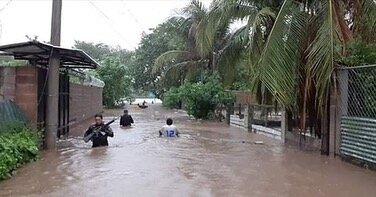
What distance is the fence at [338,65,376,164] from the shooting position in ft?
31.7

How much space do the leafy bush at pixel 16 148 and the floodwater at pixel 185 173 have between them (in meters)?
0.22

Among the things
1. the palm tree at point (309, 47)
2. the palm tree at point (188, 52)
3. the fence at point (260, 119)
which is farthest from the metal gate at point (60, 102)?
the palm tree at point (188, 52)

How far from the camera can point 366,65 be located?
32.9 ft

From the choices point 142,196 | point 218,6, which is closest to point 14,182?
point 142,196

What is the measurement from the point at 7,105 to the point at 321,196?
722 cm

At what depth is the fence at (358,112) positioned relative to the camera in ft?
31.7

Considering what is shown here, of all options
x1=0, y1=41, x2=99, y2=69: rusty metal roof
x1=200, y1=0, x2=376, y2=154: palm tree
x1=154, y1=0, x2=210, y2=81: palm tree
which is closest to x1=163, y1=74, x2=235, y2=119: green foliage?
x1=154, y1=0, x2=210, y2=81: palm tree

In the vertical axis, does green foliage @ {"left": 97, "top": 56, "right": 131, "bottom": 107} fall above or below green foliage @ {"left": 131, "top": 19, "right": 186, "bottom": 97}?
below

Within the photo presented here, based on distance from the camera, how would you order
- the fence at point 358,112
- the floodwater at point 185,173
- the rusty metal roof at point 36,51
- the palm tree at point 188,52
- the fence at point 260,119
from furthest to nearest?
the palm tree at point 188,52
the fence at point 260,119
the rusty metal roof at point 36,51
the fence at point 358,112
the floodwater at point 185,173

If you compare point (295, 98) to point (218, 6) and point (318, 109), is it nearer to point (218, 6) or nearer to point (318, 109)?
point (318, 109)

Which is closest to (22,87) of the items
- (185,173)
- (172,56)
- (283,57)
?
(185,173)

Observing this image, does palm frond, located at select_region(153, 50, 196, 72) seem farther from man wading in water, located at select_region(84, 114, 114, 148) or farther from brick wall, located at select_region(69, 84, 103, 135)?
man wading in water, located at select_region(84, 114, 114, 148)

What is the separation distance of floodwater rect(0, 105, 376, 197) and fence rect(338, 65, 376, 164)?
1.26ft

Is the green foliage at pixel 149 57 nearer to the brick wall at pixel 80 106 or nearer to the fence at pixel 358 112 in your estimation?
the brick wall at pixel 80 106
